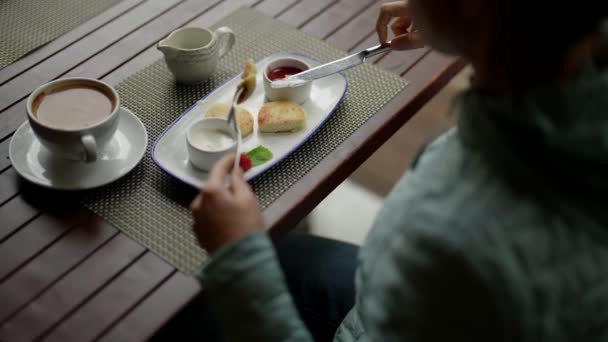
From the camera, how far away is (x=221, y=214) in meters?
0.74

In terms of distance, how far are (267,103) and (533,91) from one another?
0.54 m

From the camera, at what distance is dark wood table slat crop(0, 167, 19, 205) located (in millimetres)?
881

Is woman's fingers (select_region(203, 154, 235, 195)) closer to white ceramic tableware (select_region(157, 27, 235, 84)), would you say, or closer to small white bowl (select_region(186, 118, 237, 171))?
small white bowl (select_region(186, 118, 237, 171))

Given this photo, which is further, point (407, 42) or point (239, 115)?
point (407, 42)

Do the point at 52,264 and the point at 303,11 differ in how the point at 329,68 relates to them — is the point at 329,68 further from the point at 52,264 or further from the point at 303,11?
the point at 52,264

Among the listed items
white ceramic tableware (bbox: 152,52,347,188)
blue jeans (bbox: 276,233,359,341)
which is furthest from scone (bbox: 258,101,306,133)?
blue jeans (bbox: 276,233,359,341)

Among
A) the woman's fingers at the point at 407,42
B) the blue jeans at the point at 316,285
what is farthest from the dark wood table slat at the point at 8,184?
the woman's fingers at the point at 407,42

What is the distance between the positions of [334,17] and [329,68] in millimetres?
232

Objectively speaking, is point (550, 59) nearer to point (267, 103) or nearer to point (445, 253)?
point (445, 253)

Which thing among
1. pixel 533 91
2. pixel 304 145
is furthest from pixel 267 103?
pixel 533 91

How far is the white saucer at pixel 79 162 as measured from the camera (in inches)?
34.6

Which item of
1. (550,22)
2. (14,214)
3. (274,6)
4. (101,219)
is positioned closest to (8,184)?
(14,214)

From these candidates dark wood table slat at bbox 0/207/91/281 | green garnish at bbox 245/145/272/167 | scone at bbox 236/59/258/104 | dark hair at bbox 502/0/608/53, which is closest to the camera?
dark hair at bbox 502/0/608/53

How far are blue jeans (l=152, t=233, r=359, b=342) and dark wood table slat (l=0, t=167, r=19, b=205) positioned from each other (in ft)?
1.10
